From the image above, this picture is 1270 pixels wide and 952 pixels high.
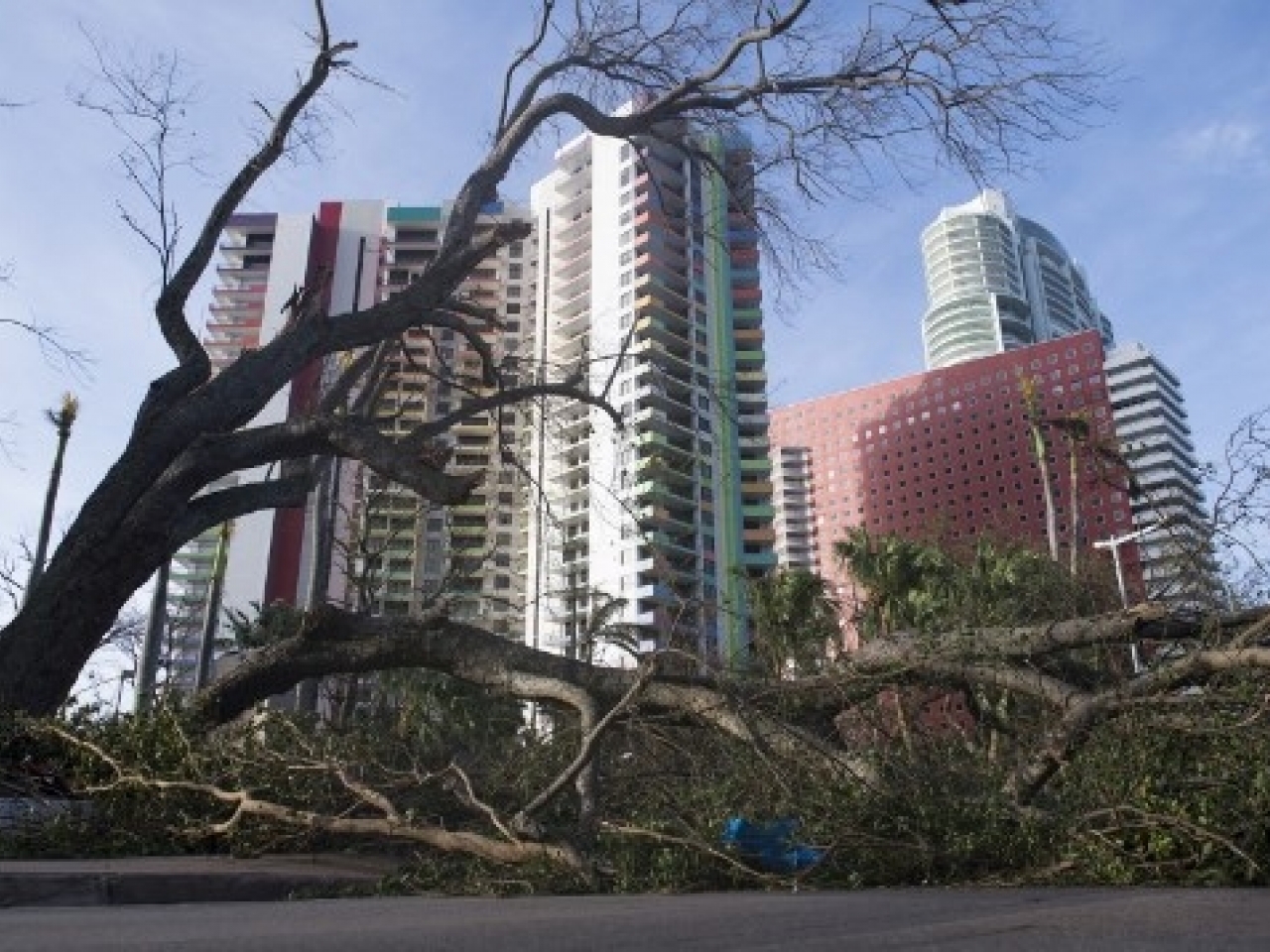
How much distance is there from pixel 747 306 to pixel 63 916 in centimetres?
8480

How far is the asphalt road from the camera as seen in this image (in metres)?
2.00

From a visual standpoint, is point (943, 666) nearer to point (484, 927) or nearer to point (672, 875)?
point (672, 875)

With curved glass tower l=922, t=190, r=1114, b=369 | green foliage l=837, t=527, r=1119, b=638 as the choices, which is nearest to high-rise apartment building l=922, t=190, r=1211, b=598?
curved glass tower l=922, t=190, r=1114, b=369

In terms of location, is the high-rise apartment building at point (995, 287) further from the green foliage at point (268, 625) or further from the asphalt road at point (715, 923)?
the asphalt road at point (715, 923)

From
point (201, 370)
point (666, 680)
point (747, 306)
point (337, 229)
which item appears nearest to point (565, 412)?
point (201, 370)

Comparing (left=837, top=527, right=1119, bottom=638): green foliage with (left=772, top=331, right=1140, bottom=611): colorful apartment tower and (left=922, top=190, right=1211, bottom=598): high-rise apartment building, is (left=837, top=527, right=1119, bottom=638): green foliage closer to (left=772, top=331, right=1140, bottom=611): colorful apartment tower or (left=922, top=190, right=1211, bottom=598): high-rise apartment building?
(left=772, top=331, right=1140, bottom=611): colorful apartment tower

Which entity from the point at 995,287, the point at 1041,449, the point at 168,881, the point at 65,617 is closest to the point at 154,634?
the point at 65,617

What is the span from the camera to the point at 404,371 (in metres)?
13.2

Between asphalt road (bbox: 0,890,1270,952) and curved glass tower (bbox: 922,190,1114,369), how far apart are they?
101 metres

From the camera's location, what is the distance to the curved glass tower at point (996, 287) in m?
100

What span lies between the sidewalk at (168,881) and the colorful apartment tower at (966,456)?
5341mm

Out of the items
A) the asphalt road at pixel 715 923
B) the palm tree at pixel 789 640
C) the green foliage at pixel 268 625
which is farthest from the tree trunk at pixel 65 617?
the palm tree at pixel 789 640

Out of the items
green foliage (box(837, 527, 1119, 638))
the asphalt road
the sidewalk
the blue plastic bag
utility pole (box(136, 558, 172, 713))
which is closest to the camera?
the asphalt road

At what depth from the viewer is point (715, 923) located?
236 centimetres
